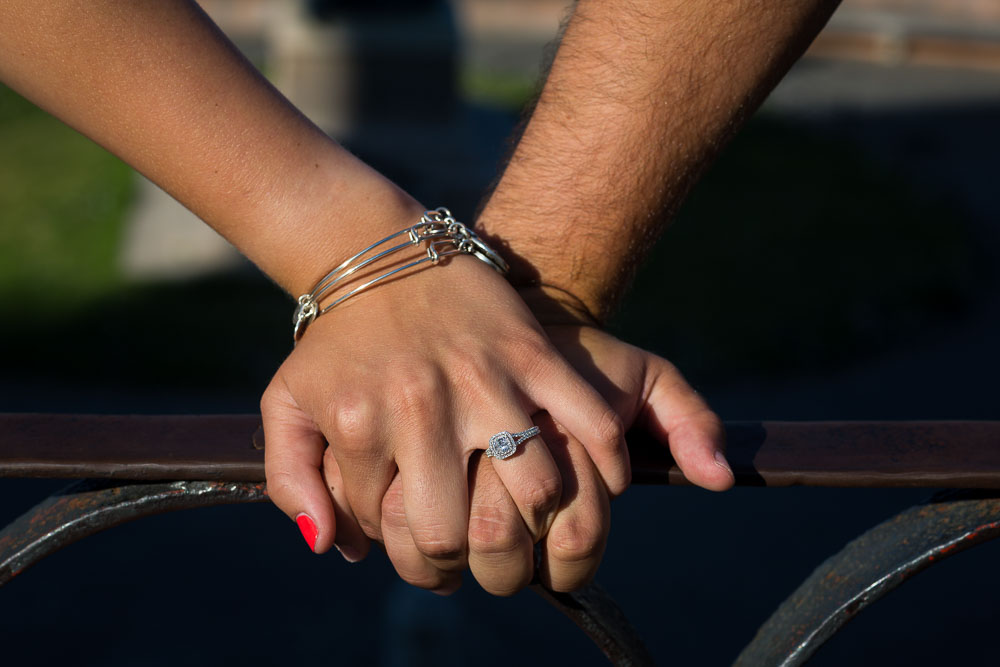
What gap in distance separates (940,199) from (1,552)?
661 centimetres

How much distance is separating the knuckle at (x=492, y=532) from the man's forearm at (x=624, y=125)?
0.44 m

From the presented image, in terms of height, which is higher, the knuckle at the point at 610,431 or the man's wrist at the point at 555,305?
the man's wrist at the point at 555,305

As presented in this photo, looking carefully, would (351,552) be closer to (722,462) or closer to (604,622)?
(604,622)

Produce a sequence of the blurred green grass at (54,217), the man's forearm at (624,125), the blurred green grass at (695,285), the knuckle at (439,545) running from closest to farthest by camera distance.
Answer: the knuckle at (439,545) → the man's forearm at (624,125) → the blurred green grass at (695,285) → the blurred green grass at (54,217)

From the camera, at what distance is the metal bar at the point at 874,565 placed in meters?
1.13

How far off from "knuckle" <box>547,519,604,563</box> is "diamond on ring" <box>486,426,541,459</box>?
0.35ft

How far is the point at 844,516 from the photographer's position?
3.87 metres

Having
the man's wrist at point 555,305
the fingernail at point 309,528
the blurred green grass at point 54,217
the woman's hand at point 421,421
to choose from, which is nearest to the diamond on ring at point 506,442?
the woman's hand at point 421,421

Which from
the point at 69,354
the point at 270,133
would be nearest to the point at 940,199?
the point at 69,354

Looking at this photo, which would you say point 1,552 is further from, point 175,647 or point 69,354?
point 69,354

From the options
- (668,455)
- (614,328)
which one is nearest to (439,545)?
(668,455)

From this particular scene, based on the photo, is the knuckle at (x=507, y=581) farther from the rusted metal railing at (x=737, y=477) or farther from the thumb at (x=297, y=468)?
the thumb at (x=297, y=468)

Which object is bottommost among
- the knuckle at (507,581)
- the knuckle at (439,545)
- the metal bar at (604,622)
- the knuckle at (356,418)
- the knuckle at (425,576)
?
the metal bar at (604,622)

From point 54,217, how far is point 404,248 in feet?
17.9
